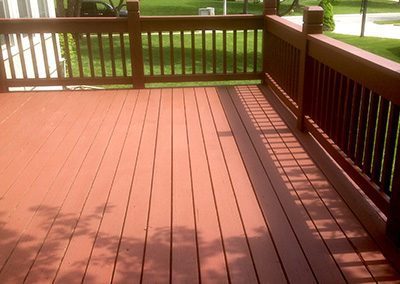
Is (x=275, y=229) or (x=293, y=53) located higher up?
(x=293, y=53)

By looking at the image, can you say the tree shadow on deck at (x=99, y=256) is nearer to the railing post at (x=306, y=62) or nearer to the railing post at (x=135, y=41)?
the railing post at (x=306, y=62)

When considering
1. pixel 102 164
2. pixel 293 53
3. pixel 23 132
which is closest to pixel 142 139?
pixel 102 164

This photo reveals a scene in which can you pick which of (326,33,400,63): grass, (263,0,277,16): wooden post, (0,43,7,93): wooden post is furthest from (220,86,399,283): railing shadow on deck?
(326,33,400,63): grass

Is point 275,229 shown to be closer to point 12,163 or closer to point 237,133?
point 237,133

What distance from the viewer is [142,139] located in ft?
14.9

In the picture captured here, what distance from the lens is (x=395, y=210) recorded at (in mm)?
2627

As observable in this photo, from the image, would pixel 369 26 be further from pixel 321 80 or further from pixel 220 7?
pixel 321 80

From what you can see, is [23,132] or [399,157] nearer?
[399,157]

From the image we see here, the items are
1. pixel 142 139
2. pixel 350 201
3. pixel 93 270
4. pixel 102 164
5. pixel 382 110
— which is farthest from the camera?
pixel 142 139

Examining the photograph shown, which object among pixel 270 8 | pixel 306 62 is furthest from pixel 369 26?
pixel 306 62

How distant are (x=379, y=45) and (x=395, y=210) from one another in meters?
14.6

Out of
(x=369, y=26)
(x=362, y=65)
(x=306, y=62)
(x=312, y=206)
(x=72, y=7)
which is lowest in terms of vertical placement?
(x=369, y=26)

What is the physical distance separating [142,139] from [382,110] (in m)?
2.40

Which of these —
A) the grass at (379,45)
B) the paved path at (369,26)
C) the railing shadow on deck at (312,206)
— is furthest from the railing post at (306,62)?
the paved path at (369,26)
